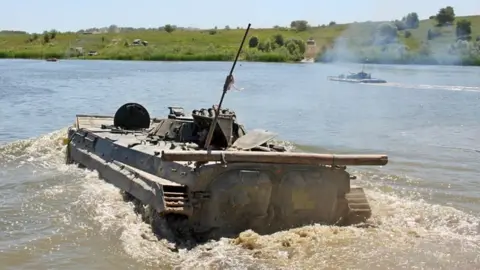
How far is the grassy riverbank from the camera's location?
103 meters

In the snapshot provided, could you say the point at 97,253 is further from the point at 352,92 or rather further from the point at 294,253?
the point at 352,92

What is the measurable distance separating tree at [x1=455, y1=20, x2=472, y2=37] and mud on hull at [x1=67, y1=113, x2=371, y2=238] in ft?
338

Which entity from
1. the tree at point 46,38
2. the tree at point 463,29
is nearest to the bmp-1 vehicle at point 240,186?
the tree at point 463,29

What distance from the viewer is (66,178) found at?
21.3 m

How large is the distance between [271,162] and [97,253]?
3676 millimetres

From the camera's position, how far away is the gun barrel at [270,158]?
13742mm

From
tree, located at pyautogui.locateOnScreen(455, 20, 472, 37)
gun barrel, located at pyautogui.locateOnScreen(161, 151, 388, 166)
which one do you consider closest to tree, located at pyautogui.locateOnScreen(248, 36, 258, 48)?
tree, located at pyautogui.locateOnScreen(455, 20, 472, 37)

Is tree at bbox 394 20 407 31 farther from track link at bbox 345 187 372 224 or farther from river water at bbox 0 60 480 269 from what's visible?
track link at bbox 345 187 372 224

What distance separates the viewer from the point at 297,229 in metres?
14.7

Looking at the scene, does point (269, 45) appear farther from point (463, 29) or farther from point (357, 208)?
point (357, 208)

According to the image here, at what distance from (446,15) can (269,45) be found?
2982 cm

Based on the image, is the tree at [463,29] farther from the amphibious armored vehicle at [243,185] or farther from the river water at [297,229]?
the amphibious armored vehicle at [243,185]

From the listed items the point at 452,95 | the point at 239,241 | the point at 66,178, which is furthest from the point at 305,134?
the point at 452,95

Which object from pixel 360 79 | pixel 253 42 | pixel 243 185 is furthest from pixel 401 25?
pixel 243 185
